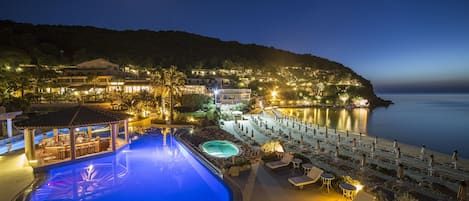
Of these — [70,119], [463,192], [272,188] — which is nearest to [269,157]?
[272,188]

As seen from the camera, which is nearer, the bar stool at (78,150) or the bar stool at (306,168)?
the bar stool at (306,168)

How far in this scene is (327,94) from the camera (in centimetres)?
7506

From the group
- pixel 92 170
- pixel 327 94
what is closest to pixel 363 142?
pixel 92 170

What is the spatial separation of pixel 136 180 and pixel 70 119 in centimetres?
496

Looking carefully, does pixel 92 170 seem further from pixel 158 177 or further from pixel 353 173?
pixel 353 173

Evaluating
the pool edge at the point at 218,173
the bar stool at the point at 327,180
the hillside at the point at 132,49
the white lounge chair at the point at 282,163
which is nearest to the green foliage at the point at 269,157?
the white lounge chair at the point at 282,163

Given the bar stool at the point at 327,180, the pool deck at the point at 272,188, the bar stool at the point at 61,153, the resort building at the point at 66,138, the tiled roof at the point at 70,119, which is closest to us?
the pool deck at the point at 272,188

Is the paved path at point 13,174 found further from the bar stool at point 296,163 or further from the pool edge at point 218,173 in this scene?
the bar stool at point 296,163

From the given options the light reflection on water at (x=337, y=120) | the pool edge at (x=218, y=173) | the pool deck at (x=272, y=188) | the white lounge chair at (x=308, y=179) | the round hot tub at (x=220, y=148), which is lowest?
the light reflection on water at (x=337, y=120)

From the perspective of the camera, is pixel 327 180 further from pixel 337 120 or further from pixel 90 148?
pixel 337 120

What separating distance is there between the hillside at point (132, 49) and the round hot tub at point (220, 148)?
39.3m

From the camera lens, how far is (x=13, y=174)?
9227 mm

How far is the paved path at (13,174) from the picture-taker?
7755mm

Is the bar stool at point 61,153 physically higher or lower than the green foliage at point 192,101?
lower
